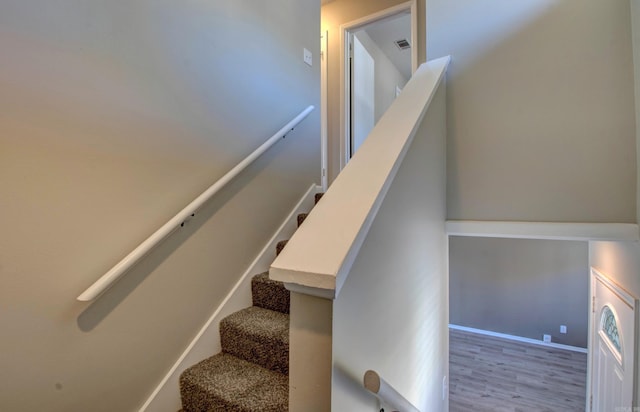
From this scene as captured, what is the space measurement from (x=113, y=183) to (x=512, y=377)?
5511 millimetres

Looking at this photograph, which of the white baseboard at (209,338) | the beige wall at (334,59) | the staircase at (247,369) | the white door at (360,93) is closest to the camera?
the staircase at (247,369)

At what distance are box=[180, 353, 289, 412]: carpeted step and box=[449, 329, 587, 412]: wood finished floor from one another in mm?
3591

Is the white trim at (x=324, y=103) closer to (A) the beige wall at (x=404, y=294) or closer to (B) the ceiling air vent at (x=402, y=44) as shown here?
(B) the ceiling air vent at (x=402, y=44)

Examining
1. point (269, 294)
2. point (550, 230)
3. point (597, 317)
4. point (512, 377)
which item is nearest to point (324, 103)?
point (269, 294)

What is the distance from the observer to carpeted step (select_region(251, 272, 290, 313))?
66.1 inches

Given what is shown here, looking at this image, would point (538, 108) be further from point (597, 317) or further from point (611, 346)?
point (597, 317)

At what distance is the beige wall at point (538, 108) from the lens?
1450 mm

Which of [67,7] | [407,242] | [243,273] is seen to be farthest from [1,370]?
[407,242]

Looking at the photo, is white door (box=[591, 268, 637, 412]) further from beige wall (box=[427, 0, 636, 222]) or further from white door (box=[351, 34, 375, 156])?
white door (box=[351, 34, 375, 156])

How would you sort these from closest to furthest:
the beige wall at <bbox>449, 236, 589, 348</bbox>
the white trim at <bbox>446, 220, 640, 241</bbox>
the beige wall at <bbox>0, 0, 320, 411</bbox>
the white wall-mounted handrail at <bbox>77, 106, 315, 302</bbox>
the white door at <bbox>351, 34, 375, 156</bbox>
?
the beige wall at <bbox>0, 0, 320, 411</bbox> → the white wall-mounted handrail at <bbox>77, 106, 315, 302</bbox> → the white trim at <bbox>446, 220, 640, 241</bbox> → the white door at <bbox>351, 34, 375, 156</bbox> → the beige wall at <bbox>449, 236, 589, 348</bbox>

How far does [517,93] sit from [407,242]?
118 cm

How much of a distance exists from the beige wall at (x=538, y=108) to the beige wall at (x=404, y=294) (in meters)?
0.23

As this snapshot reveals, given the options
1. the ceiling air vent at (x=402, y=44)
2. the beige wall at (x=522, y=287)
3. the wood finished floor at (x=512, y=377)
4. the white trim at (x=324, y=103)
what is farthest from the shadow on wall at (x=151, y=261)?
the beige wall at (x=522, y=287)

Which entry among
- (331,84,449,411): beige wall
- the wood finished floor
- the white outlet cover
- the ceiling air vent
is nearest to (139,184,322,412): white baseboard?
(331,84,449,411): beige wall
